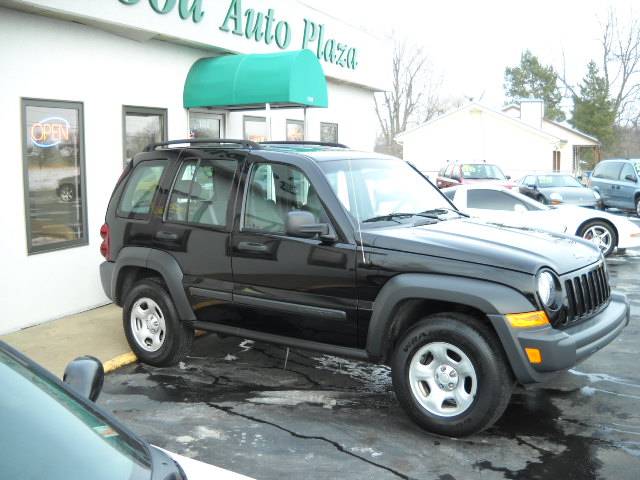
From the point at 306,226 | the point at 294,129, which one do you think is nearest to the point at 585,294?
the point at 306,226

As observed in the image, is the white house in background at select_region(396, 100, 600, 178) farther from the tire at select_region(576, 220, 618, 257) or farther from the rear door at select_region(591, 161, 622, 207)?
the tire at select_region(576, 220, 618, 257)

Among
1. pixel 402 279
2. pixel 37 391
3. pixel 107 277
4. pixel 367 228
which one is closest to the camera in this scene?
pixel 37 391

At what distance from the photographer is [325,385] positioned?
5859mm

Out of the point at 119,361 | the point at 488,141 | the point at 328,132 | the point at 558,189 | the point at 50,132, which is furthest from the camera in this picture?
the point at 488,141

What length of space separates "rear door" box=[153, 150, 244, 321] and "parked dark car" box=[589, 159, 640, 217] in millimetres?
17619

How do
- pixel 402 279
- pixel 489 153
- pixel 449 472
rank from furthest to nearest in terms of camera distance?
pixel 489 153 → pixel 402 279 → pixel 449 472

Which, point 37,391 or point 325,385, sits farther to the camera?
point 325,385

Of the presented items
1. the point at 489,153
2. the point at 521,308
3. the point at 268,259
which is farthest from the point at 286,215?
the point at 489,153

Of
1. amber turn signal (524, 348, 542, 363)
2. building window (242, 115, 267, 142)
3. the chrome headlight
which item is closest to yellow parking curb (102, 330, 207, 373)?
amber turn signal (524, 348, 542, 363)

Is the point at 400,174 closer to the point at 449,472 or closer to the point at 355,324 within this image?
the point at 355,324

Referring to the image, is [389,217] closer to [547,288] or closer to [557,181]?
[547,288]

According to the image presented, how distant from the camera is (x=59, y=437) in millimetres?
2104

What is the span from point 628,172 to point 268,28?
14016 millimetres

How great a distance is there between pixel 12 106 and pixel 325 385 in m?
4.50
